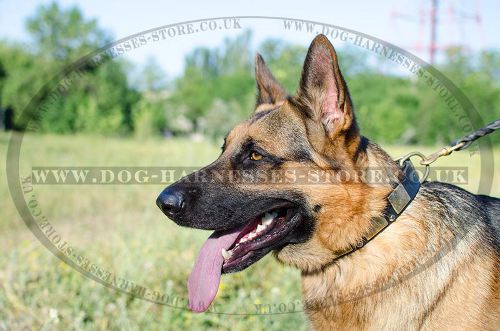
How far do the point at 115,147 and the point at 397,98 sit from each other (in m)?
11.6

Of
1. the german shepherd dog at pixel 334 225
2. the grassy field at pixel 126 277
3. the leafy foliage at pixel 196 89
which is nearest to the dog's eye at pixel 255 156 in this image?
the german shepherd dog at pixel 334 225

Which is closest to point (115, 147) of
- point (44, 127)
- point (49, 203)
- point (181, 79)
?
point (49, 203)

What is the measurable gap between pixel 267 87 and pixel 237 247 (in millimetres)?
1460

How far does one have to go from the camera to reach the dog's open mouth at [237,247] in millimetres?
3285

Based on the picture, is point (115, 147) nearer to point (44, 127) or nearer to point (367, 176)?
point (44, 127)

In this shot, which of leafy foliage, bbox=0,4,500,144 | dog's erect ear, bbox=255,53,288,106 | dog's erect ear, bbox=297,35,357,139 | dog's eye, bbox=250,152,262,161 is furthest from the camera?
leafy foliage, bbox=0,4,500,144

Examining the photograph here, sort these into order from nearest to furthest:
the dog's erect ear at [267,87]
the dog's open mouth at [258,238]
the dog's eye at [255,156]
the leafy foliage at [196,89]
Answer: the dog's open mouth at [258,238] < the dog's eye at [255,156] < the dog's erect ear at [267,87] < the leafy foliage at [196,89]

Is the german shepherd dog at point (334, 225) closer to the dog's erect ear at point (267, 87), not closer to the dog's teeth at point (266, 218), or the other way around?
the dog's teeth at point (266, 218)

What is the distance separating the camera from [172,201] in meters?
3.17

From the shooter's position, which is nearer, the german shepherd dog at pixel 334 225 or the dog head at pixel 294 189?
the german shepherd dog at pixel 334 225

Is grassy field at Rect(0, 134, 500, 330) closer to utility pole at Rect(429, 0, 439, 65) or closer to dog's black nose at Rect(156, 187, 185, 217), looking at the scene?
dog's black nose at Rect(156, 187, 185, 217)

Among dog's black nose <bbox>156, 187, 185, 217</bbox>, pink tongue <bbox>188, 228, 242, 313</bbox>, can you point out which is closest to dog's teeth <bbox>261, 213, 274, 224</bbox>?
pink tongue <bbox>188, 228, 242, 313</bbox>

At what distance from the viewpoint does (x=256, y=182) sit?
3354 millimetres

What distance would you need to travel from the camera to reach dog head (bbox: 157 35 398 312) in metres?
3.21
